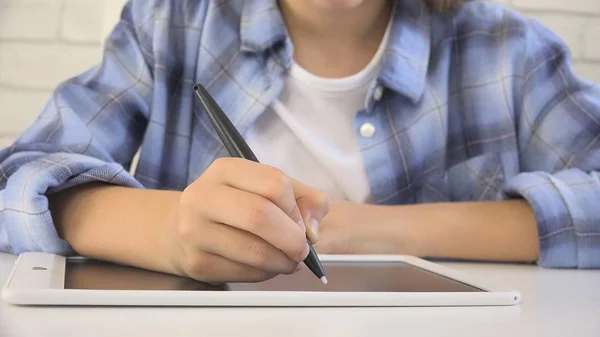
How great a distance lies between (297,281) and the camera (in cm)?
39

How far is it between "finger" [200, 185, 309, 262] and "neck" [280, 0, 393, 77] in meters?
0.43

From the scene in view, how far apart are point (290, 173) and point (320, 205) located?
1.19 feet

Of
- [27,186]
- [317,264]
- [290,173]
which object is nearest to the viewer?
[317,264]

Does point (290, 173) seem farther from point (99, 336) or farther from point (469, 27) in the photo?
point (99, 336)

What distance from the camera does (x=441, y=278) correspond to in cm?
42

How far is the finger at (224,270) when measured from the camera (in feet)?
1.27

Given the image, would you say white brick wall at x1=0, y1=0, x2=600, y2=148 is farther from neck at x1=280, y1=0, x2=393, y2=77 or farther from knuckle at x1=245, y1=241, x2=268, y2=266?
knuckle at x1=245, y1=241, x2=268, y2=266

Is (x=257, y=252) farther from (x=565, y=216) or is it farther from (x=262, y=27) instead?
(x=262, y=27)

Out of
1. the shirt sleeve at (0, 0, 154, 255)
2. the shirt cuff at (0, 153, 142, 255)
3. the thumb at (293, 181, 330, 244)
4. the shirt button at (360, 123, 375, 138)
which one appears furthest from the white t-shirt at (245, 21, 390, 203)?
the thumb at (293, 181, 330, 244)

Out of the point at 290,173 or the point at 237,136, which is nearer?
the point at 237,136

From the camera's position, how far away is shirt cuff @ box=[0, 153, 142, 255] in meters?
0.50

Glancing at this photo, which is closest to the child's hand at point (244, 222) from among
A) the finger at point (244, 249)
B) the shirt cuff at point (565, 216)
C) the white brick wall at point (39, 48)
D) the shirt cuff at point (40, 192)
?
the finger at point (244, 249)

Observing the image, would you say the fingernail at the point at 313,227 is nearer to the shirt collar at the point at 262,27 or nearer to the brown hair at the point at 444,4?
the shirt collar at the point at 262,27

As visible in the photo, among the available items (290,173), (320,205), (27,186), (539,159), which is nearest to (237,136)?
(320,205)
